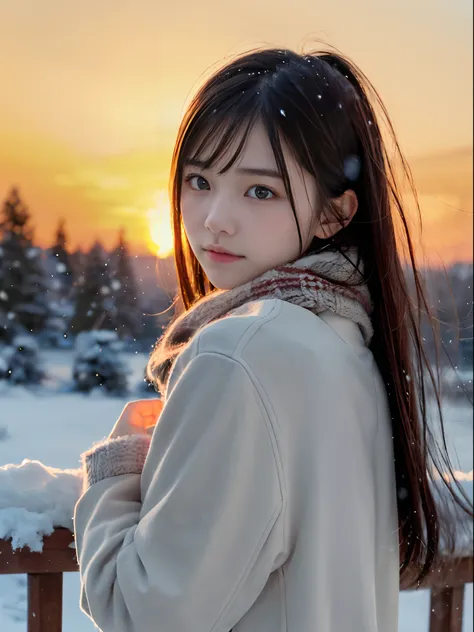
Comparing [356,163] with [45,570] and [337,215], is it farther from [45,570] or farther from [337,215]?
[45,570]

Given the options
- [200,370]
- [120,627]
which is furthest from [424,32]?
[120,627]

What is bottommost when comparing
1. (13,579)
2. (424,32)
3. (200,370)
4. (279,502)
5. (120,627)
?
(13,579)

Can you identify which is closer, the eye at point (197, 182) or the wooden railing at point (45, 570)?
the eye at point (197, 182)

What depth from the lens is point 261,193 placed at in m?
0.86

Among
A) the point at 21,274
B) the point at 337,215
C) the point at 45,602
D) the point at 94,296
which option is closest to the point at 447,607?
the point at 45,602

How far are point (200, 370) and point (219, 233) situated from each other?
0.72 feet

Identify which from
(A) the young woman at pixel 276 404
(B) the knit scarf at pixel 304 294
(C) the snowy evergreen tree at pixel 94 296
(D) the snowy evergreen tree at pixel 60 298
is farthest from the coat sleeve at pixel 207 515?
(D) the snowy evergreen tree at pixel 60 298

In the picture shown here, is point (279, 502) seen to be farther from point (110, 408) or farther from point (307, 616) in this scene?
point (110, 408)

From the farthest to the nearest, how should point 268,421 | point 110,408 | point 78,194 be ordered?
1. point 78,194
2. point 110,408
3. point 268,421

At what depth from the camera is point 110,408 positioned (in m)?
1.83

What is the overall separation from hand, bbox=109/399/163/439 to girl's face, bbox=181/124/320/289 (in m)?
0.19

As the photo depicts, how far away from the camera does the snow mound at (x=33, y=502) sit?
104 cm

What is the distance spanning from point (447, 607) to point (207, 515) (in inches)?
40.2

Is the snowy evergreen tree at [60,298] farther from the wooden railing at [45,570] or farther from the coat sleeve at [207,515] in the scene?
the coat sleeve at [207,515]
